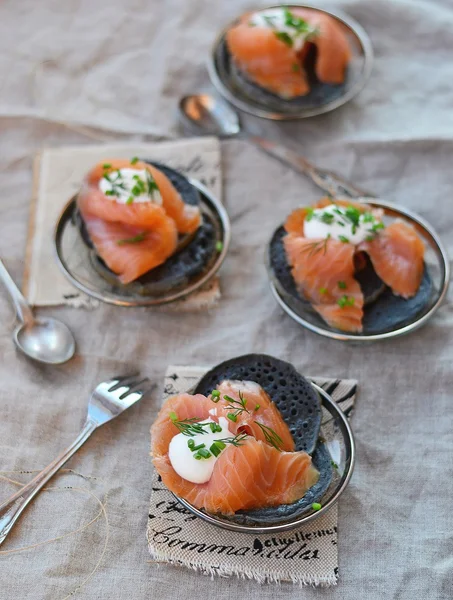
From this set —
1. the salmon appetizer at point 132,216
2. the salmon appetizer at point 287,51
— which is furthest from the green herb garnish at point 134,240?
the salmon appetizer at point 287,51

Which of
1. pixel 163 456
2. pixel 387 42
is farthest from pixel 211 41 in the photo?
pixel 163 456

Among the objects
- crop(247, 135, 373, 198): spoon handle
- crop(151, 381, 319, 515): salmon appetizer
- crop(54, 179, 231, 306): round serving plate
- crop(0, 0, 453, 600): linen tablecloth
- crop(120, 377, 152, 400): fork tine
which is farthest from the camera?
crop(247, 135, 373, 198): spoon handle

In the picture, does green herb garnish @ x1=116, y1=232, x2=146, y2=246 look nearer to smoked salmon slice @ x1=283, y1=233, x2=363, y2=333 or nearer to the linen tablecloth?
the linen tablecloth

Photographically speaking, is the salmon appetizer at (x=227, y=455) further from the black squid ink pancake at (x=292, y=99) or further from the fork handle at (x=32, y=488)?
the black squid ink pancake at (x=292, y=99)

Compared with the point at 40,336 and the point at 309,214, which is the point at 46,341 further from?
the point at 309,214

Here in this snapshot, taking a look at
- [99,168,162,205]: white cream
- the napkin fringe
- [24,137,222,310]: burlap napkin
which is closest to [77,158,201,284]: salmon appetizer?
[99,168,162,205]: white cream

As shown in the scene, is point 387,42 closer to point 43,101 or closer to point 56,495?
point 43,101
